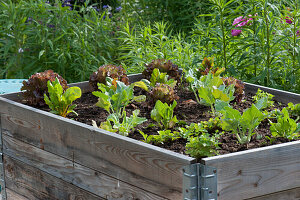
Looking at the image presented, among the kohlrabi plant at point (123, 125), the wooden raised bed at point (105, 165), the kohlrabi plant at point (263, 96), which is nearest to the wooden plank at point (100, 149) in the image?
the wooden raised bed at point (105, 165)

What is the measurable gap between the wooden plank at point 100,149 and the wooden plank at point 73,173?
0.03m

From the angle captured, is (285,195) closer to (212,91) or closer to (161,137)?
(161,137)

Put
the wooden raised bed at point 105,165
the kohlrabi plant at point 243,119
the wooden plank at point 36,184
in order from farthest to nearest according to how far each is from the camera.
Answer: the wooden plank at point 36,184, the kohlrabi plant at point 243,119, the wooden raised bed at point 105,165

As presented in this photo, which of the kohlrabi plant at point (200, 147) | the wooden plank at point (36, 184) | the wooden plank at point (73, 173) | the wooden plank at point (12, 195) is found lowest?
the wooden plank at point (12, 195)

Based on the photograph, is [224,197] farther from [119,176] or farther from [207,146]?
[119,176]

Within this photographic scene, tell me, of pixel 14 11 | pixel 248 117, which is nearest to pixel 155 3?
pixel 14 11

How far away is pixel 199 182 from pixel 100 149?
0.65 m

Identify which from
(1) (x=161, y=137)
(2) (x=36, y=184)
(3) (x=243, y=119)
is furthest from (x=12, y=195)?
(3) (x=243, y=119)

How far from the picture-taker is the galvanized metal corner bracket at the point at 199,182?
70.6 inches

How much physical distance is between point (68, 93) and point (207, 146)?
3.63ft

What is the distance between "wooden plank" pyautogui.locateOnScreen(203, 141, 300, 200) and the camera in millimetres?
1850

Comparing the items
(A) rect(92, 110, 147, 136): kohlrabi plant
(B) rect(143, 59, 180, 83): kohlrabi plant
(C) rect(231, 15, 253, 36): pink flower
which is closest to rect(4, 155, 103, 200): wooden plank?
(A) rect(92, 110, 147, 136): kohlrabi plant

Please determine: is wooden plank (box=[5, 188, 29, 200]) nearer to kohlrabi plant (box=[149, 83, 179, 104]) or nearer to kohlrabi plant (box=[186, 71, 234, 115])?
kohlrabi plant (box=[149, 83, 179, 104])

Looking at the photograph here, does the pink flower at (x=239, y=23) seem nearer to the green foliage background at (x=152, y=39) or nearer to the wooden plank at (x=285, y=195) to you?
the green foliage background at (x=152, y=39)
